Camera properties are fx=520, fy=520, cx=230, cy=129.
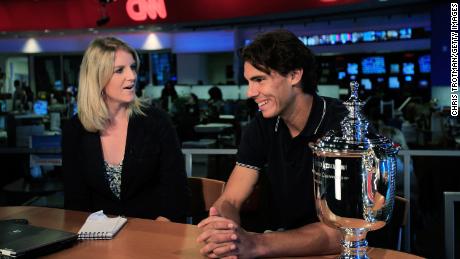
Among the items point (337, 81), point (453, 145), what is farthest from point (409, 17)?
point (453, 145)

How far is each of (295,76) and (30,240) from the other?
99 cm

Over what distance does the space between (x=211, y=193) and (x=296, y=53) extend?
0.83m

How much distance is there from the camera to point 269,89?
1.77 metres

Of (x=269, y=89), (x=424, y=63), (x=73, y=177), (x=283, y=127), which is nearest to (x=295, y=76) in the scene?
(x=269, y=89)

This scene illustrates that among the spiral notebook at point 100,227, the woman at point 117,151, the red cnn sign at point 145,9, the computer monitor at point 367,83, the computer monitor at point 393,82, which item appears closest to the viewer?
the spiral notebook at point 100,227

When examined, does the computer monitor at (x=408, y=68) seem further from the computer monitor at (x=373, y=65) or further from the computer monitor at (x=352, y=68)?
the computer monitor at (x=352, y=68)

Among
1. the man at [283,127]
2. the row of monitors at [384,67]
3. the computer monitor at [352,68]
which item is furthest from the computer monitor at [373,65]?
the man at [283,127]

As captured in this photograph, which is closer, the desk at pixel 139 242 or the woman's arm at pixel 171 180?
the desk at pixel 139 242

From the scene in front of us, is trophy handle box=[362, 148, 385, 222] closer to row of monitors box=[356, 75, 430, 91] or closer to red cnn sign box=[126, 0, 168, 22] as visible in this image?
red cnn sign box=[126, 0, 168, 22]

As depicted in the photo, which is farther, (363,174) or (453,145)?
(453,145)

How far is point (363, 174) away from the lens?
3.85 feet

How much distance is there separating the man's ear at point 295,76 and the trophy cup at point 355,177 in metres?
0.58

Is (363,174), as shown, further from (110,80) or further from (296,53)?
(110,80)

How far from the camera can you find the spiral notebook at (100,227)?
1.59 metres
